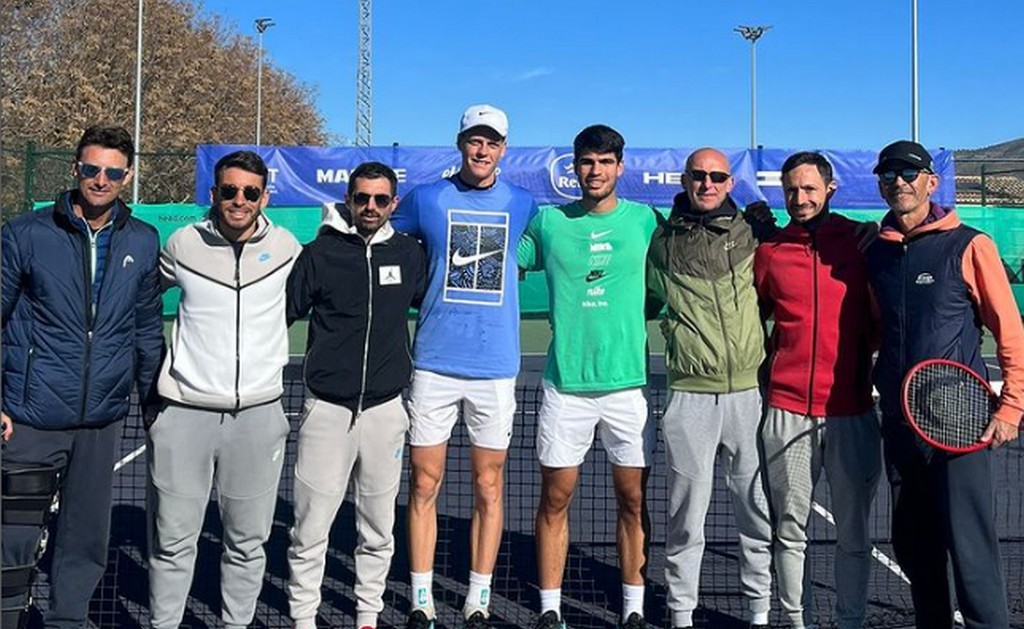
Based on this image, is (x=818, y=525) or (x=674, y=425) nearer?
(x=674, y=425)

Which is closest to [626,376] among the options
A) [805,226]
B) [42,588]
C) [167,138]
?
[805,226]

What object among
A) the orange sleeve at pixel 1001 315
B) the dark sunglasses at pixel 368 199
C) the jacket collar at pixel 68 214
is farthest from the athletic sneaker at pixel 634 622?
the jacket collar at pixel 68 214

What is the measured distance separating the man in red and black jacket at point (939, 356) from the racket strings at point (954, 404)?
48 millimetres

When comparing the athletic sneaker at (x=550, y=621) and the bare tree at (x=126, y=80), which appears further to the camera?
the bare tree at (x=126, y=80)

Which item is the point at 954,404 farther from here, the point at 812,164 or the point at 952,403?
the point at 812,164

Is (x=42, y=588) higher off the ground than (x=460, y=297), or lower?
lower

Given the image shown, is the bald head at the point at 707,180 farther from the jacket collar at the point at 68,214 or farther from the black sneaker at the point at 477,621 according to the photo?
the jacket collar at the point at 68,214

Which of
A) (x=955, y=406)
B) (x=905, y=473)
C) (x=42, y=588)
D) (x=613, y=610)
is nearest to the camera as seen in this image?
(x=955, y=406)

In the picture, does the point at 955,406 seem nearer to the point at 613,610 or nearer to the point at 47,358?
the point at 613,610

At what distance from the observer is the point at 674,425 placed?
4.17 metres

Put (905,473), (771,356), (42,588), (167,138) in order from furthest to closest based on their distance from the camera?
(167,138), (42,588), (771,356), (905,473)

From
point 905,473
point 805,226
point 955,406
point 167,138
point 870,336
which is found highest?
point 167,138

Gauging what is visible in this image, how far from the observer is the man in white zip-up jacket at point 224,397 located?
374cm

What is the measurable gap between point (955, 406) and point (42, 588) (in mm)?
4471
